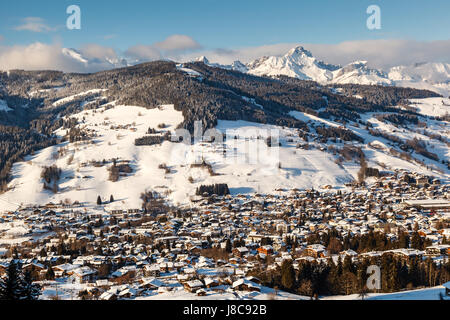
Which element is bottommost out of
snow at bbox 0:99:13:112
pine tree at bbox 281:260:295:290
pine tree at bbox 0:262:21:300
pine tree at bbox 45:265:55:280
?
pine tree at bbox 45:265:55:280

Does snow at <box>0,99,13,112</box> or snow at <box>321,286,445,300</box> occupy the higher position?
snow at <box>0,99,13,112</box>

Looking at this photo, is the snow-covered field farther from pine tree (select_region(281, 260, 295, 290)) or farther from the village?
pine tree (select_region(281, 260, 295, 290))

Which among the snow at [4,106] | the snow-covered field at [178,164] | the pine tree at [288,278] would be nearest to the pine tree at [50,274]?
the pine tree at [288,278]

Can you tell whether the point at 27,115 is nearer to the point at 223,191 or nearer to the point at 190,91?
the point at 190,91

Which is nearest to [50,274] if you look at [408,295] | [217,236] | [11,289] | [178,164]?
[217,236]

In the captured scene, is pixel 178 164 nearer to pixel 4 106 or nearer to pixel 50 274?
pixel 50 274

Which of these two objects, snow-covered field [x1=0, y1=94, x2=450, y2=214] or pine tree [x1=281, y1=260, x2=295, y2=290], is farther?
snow-covered field [x1=0, y1=94, x2=450, y2=214]

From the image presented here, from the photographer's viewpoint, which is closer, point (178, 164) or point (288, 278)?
point (288, 278)

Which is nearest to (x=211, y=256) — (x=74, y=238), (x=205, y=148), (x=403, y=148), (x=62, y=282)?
(x=62, y=282)

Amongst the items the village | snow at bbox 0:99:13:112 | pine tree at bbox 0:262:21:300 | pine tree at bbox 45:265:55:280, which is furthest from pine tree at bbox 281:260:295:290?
snow at bbox 0:99:13:112
